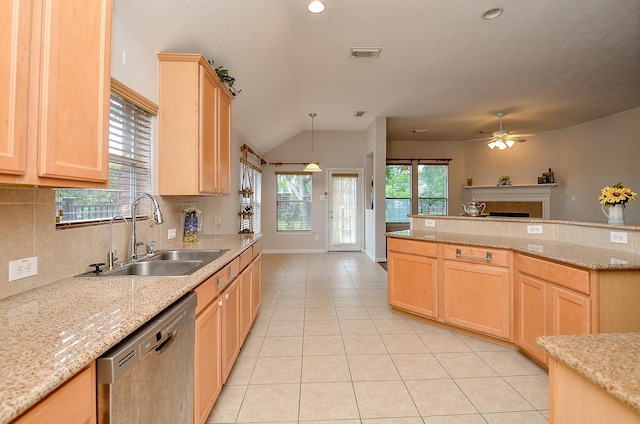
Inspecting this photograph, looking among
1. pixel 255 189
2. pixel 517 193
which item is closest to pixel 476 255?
pixel 255 189

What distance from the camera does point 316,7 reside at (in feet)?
8.65

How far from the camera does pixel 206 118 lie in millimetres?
2422

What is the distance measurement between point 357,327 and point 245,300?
46.5 inches

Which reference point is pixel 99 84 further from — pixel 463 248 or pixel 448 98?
pixel 448 98

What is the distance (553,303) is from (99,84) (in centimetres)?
291

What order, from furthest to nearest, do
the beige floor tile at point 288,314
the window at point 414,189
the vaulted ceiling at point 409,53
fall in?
the window at point 414,189 → the beige floor tile at point 288,314 → the vaulted ceiling at point 409,53

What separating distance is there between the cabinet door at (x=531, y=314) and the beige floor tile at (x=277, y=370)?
69.1 inches

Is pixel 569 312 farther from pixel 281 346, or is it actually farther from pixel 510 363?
pixel 281 346

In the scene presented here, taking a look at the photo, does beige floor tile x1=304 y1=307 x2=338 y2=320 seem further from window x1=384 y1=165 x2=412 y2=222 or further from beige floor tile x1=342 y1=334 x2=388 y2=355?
window x1=384 y1=165 x2=412 y2=222

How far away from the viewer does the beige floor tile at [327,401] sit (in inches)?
67.9

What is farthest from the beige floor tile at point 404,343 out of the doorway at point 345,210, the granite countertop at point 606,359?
the doorway at point 345,210

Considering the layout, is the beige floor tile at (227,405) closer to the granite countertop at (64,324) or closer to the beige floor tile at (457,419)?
the granite countertop at (64,324)

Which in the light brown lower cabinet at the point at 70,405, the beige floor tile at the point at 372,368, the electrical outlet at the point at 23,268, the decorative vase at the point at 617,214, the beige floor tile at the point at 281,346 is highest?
the decorative vase at the point at 617,214

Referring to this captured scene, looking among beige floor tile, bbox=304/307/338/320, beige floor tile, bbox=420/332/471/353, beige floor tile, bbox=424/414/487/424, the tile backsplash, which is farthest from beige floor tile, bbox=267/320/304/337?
the tile backsplash
